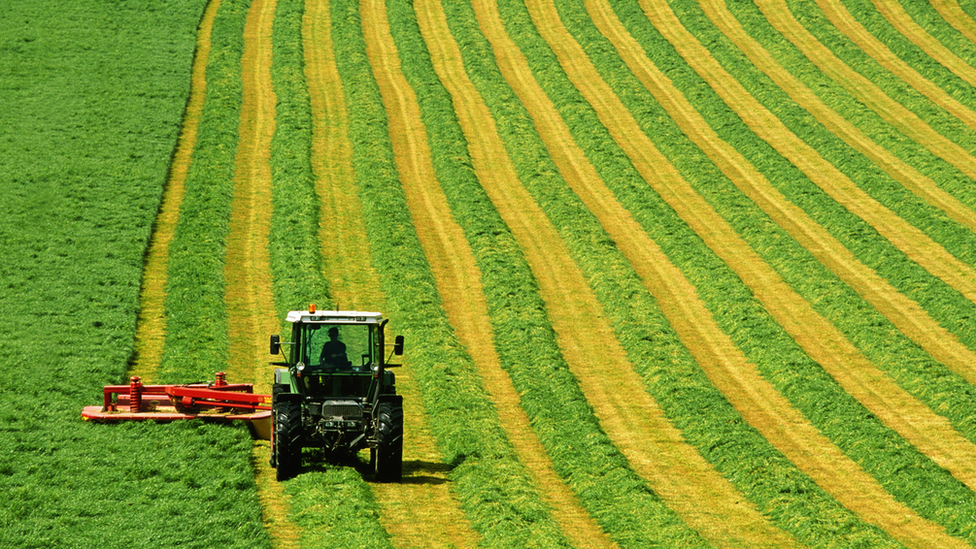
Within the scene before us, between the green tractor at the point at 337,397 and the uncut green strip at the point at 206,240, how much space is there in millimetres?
5222

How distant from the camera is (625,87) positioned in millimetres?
44875

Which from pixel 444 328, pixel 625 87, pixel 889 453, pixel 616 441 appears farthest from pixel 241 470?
pixel 625 87

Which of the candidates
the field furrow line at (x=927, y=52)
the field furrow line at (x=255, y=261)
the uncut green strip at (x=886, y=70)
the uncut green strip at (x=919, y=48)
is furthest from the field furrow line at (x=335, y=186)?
the field furrow line at (x=927, y=52)

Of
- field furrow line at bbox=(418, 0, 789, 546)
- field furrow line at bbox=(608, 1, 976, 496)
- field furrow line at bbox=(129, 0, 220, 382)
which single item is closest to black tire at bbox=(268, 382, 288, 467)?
field furrow line at bbox=(129, 0, 220, 382)

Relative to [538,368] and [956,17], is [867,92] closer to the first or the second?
[956,17]

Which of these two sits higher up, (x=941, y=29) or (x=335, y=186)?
(x=941, y=29)

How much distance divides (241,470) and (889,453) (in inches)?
449

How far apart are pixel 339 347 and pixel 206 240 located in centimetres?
1367

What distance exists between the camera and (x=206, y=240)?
29.7 metres

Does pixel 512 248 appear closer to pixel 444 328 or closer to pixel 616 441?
pixel 444 328

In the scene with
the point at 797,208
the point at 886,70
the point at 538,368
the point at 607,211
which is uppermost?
the point at 886,70

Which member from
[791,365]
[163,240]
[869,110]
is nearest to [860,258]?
[791,365]

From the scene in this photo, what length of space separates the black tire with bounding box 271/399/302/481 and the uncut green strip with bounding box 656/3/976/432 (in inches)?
522

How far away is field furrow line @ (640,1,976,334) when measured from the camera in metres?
30.2
